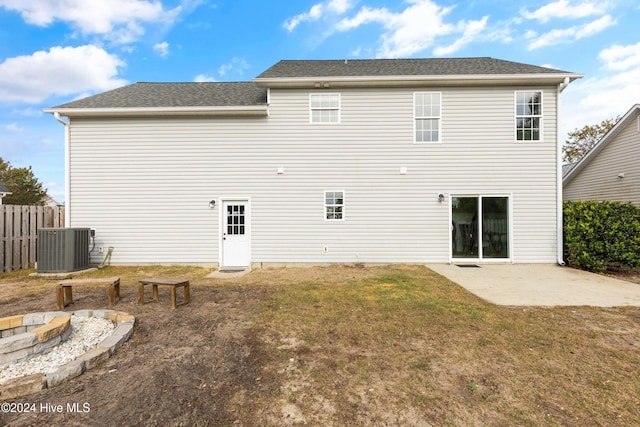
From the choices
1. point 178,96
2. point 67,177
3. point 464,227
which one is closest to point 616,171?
point 464,227

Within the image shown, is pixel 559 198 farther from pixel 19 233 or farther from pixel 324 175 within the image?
pixel 19 233

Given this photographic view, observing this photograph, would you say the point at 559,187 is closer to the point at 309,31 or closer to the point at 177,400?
the point at 177,400

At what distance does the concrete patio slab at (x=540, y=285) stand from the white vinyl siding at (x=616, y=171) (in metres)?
5.95

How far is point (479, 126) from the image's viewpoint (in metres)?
8.31

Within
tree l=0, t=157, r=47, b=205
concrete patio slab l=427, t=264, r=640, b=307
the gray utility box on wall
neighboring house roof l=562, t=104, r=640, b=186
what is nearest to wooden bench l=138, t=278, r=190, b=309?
the gray utility box on wall

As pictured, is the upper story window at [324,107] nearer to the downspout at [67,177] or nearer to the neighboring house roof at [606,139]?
the downspout at [67,177]

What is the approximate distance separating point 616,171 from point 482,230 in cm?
802

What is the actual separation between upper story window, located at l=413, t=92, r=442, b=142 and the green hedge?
4506 millimetres

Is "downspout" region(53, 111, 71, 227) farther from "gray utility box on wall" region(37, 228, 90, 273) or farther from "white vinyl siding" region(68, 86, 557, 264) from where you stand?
"gray utility box on wall" region(37, 228, 90, 273)

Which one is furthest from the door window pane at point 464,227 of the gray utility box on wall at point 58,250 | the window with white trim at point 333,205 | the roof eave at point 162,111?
the gray utility box on wall at point 58,250

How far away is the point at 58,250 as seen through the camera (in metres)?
7.18

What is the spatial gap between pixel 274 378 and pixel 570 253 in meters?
9.56

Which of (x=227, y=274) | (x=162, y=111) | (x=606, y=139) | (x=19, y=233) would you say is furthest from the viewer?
(x=606, y=139)

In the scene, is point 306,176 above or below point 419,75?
below
